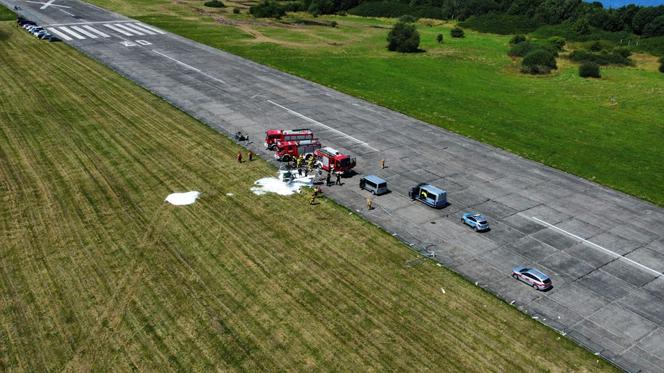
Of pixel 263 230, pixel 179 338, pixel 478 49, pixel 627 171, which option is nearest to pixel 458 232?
pixel 263 230

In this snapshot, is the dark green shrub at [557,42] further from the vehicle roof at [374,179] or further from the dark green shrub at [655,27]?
the vehicle roof at [374,179]

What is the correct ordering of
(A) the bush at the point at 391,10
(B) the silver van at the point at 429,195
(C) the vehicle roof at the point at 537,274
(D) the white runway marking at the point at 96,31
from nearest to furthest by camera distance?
(C) the vehicle roof at the point at 537,274
(B) the silver van at the point at 429,195
(D) the white runway marking at the point at 96,31
(A) the bush at the point at 391,10

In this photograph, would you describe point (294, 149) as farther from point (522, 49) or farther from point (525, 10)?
point (525, 10)

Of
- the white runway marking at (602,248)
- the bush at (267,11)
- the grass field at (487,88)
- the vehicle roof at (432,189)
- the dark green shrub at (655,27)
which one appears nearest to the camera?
the white runway marking at (602,248)

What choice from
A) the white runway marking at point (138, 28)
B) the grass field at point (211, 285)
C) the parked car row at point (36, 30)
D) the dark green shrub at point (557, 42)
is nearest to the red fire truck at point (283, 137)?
the grass field at point (211, 285)

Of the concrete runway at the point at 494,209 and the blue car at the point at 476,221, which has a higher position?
the blue car at the point at 476,221

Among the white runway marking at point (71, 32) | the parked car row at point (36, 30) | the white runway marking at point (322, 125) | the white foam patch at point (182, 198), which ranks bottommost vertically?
the white runway marking at point (71, 32)
